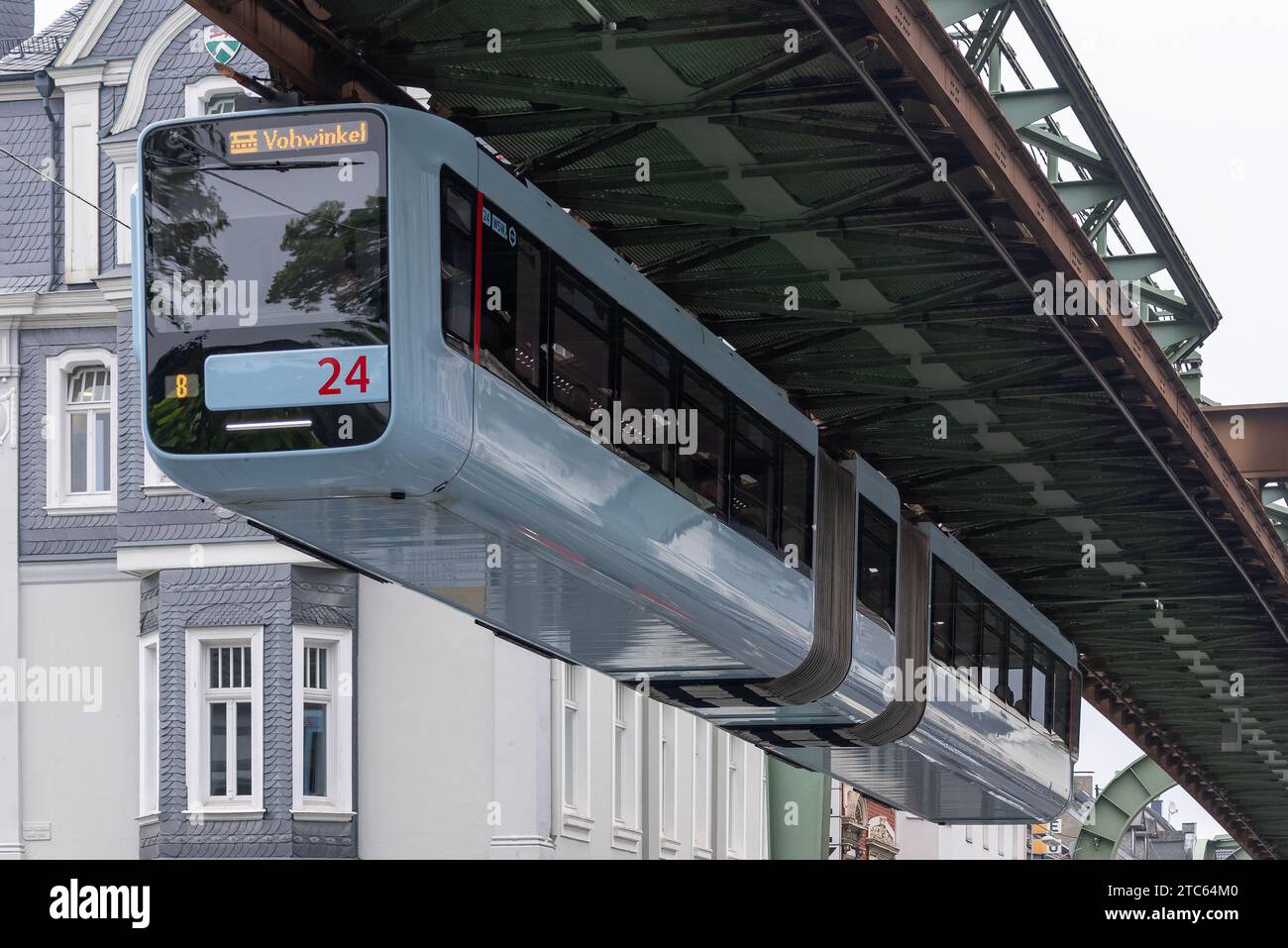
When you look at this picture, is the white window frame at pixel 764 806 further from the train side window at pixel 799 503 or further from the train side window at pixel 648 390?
the train side window at pixel 648 390

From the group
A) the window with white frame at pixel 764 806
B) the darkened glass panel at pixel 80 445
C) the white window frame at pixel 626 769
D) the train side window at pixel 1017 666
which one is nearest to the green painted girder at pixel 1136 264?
the train side window at pixel 1017 666

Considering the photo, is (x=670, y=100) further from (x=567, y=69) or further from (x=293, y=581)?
(x=293, y=581)

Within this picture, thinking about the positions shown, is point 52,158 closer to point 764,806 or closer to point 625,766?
point 625,766

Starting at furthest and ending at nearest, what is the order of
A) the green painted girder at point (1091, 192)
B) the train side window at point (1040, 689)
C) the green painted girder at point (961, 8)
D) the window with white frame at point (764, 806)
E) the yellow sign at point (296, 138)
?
the window with white frame at point (764, 806)
the train side window at point (1040, 689)
the green painted girder at point (1091, 192)
the green painted girder at point (961, 8)
the yellow sign at point (296, 138)

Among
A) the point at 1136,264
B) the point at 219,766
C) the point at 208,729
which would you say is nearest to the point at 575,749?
the point at 219,766

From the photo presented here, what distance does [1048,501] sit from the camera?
27703 mm

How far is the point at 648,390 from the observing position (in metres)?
16.8

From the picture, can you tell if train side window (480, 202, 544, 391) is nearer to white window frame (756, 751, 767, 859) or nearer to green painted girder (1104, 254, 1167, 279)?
green painted girder (1104, 254, 1167, 279)

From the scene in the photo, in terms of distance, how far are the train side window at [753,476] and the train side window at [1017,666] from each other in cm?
964

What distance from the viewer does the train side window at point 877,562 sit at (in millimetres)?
22484

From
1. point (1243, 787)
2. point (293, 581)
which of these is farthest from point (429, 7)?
point (1243, 787)

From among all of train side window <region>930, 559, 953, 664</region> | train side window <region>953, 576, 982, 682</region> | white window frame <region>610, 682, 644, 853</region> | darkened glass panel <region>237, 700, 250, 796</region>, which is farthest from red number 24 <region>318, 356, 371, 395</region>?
white window frame <region>610, 682, 644, 853</region>
